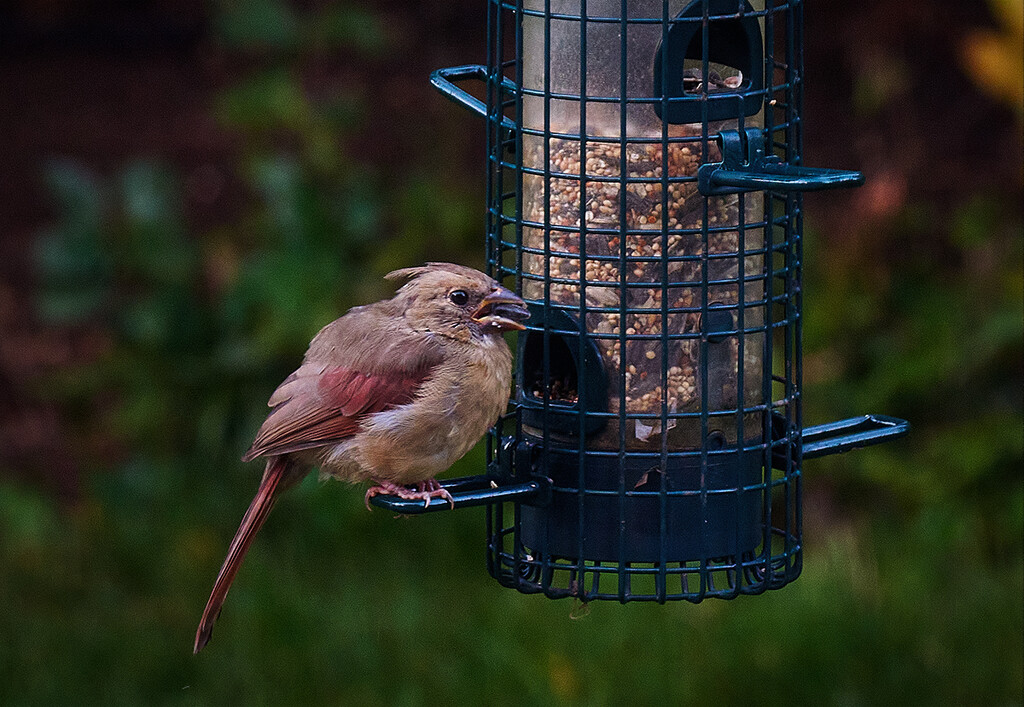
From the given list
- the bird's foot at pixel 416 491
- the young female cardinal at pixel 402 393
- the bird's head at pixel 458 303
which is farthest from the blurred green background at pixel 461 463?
the bird's head at pixel 458 303

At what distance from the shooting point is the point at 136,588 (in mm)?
7230

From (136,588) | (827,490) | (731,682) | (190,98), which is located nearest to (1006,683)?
(731,682)

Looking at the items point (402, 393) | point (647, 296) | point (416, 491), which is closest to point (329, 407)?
point (402, 393)

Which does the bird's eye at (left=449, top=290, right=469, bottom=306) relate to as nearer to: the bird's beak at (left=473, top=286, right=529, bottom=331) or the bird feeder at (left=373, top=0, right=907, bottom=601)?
the bird's beak at (left=473, top=286, right=529, bottom=331)

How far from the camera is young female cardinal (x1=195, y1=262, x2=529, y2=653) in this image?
14.6 ft

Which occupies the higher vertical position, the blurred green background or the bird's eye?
the bird's eye

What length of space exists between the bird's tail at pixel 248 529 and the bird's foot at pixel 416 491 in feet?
1.10

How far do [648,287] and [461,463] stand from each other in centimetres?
300

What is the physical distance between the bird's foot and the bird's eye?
1.61 feet

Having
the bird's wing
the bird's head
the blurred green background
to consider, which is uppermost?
the bird's head

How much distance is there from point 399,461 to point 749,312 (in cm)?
101

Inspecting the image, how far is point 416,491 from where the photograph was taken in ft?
14.9

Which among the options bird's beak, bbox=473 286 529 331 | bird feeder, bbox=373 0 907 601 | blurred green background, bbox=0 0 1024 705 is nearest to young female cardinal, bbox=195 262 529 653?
bird's beak, bbox=473 286 529 331

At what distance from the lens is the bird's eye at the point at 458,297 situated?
4.48 m
